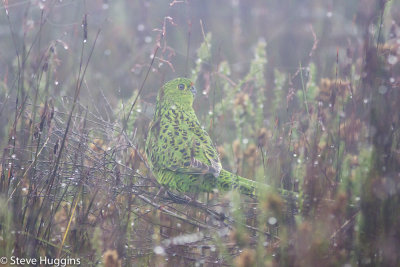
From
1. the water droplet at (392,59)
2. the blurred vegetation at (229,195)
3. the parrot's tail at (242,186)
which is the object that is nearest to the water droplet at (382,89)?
the blurred vegetation at (229,195)

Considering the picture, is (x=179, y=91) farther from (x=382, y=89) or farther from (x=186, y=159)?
(x=382, y=89)

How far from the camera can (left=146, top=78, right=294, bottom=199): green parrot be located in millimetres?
2561

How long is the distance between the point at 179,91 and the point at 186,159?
700 mm

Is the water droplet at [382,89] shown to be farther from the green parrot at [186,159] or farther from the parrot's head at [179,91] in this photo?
the parrot's head at [179,91]

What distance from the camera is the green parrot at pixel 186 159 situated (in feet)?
8.40

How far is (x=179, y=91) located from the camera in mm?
3246

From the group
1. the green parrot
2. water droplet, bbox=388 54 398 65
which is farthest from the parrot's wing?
water droplet, bbox=388 54 398 65

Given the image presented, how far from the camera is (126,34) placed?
720 centimetres

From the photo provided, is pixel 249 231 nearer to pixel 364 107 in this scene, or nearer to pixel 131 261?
pixel 131 261

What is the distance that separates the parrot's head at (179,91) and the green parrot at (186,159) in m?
0.16

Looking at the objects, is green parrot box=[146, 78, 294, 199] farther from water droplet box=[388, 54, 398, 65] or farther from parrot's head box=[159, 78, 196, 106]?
water droplet box=[388, 54, 398, 65]

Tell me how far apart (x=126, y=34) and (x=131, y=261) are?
540cm

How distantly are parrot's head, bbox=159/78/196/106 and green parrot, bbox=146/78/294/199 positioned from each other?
0.16m

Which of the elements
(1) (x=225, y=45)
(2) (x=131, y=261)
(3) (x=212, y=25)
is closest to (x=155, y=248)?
(2) (x=131, y=261)
